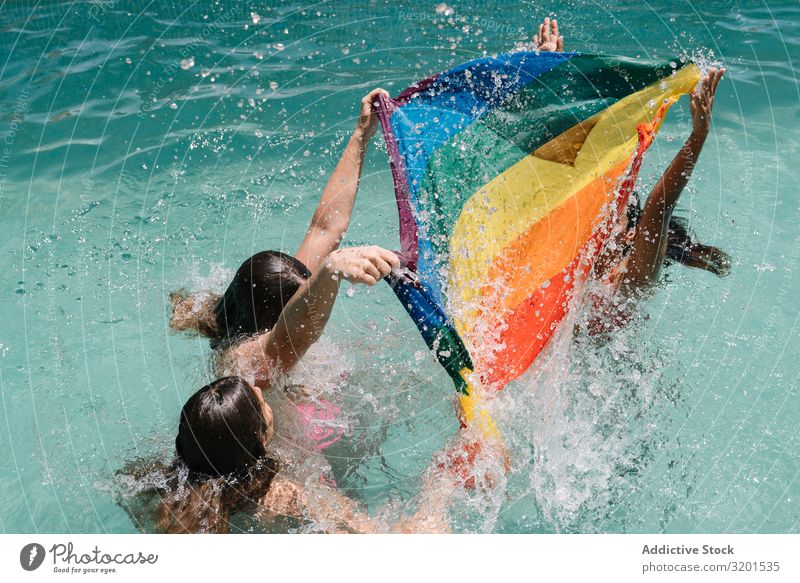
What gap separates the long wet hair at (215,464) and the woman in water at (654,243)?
5.21ft

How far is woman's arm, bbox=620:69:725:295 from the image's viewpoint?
279 centimetres

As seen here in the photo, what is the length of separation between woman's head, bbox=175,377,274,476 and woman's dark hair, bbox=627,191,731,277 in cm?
177

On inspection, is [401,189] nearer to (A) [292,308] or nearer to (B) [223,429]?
(A) [292,308]

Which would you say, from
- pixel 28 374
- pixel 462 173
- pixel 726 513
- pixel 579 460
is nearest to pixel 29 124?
pixel 28 374

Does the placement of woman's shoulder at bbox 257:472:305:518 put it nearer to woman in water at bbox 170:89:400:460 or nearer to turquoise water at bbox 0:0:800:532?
woman in water at bbox 170:89:400:460

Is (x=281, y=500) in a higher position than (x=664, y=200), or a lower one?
lower

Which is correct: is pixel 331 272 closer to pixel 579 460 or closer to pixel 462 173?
pixel 462 173

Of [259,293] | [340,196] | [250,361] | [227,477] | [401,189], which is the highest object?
[401,189]

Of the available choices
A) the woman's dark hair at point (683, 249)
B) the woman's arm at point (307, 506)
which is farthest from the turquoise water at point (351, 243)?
the woman's dark hair at point (683, 249)

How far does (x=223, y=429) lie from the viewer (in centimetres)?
241

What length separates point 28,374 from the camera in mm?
3877

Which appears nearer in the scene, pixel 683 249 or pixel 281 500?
pixel 281 500

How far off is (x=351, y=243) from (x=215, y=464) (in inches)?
91.7

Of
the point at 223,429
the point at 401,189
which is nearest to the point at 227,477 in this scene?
the point at 223,429
